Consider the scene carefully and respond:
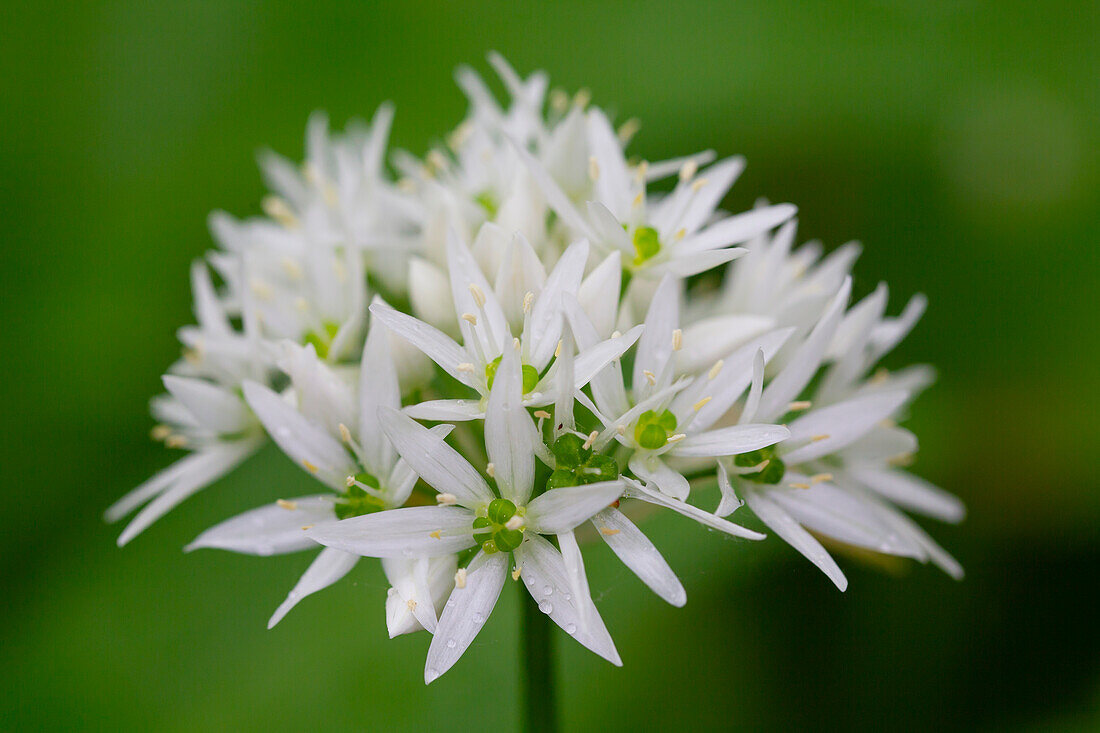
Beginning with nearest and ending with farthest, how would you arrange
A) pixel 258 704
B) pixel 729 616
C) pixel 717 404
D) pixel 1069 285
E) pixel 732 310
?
pixel 717 404, pixel 732 310, pixel 258 704, pixel 729 616, pixel 1069 285

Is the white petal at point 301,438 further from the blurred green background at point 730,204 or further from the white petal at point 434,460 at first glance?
the blurred green background at point 730,204

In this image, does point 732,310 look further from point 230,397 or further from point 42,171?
point 42,171

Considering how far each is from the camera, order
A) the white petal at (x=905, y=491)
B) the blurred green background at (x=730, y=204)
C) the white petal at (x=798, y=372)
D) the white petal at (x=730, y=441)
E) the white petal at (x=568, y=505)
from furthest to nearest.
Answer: the blurred green background at (x=730, y=204)
the white petal at (x=905, y=491)
the white petal at (x=798, y=372)
the white petal at (x=730, y=441)
the white petal at (x=568, y=505)

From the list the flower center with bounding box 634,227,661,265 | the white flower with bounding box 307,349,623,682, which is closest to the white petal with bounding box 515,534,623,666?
the white flower with bounding box 307,349,623,682

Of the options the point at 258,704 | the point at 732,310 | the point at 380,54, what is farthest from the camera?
the point at 380,54

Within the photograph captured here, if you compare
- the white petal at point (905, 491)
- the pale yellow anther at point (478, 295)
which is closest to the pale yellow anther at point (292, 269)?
the pale yellow anther at point (478, 295)

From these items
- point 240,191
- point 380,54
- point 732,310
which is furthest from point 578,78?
point 732,310
